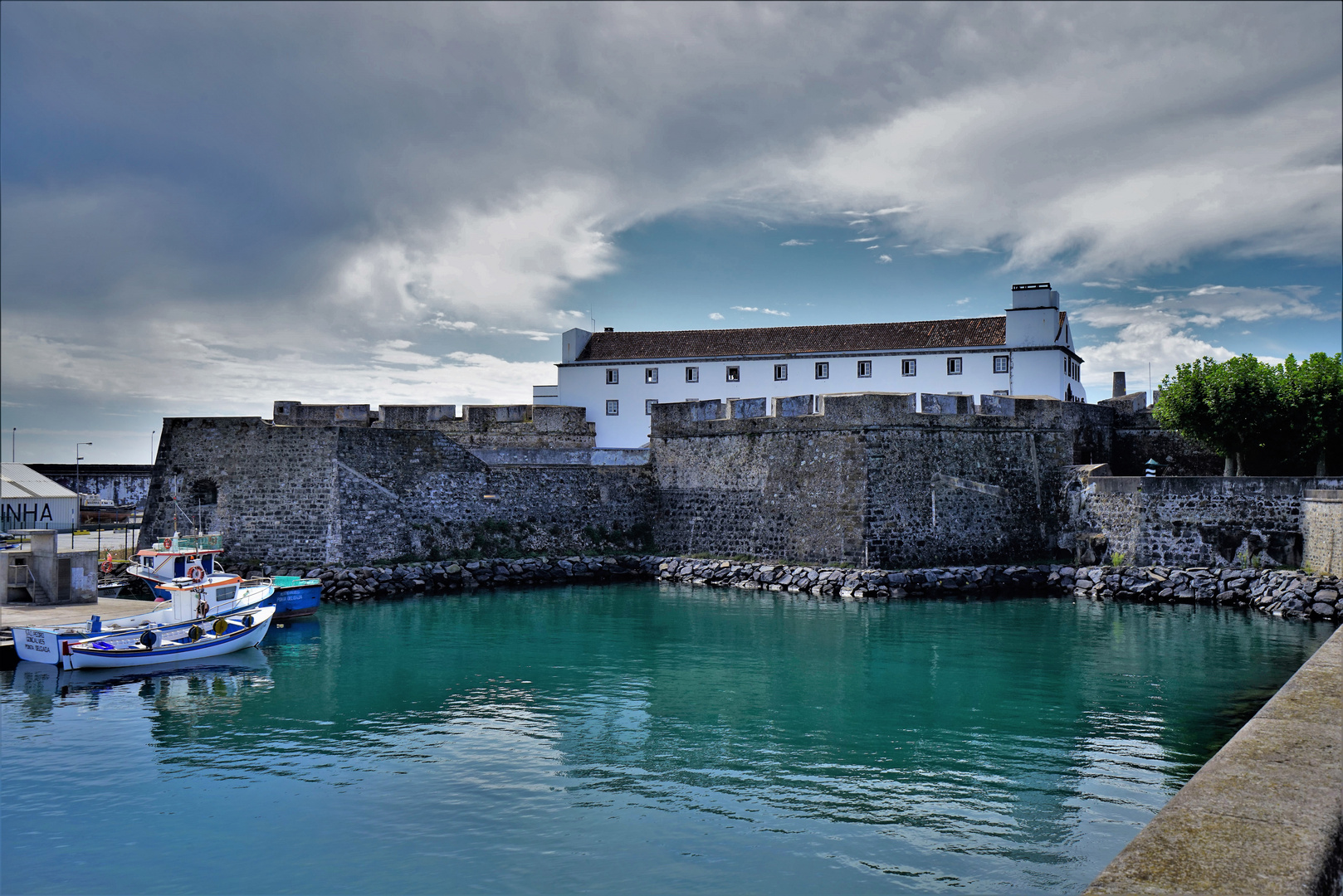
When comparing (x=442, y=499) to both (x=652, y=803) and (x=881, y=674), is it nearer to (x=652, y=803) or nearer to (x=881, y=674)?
(x=881, y=674)

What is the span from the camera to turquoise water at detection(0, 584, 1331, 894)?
22.5 feet

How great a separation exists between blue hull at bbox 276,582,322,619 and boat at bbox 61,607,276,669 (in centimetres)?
Result: 234

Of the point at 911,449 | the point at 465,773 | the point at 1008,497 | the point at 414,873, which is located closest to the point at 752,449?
the point at 911,449

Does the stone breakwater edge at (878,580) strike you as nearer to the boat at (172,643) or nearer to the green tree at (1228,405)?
the green tree at (1228,405)

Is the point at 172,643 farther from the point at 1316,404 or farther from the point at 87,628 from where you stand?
the point at 1316,404

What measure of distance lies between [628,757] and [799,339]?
25398 mm

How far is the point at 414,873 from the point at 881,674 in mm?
7922

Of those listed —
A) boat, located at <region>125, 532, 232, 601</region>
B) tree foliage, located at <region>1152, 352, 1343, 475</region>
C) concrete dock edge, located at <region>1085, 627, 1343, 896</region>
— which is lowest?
concrete dock edge, located at <region>1085, 627, 1343, 896</region>

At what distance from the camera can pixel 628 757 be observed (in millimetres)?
9328

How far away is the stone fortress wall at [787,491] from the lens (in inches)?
836

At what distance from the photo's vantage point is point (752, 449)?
24.0 meters

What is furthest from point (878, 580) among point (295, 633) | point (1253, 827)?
point (1253, 827)

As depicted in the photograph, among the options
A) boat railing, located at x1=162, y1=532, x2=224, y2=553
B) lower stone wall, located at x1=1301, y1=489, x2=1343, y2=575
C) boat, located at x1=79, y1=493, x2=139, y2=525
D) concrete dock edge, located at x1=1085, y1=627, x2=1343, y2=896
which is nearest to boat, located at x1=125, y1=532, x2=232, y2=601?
boat railing, located at x1=162, y1=532, x2=224, y2=553

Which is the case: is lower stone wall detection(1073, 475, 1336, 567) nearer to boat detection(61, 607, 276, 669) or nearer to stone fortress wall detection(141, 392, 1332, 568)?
stone fortress wall detection(141, 392, 1332, 568)
